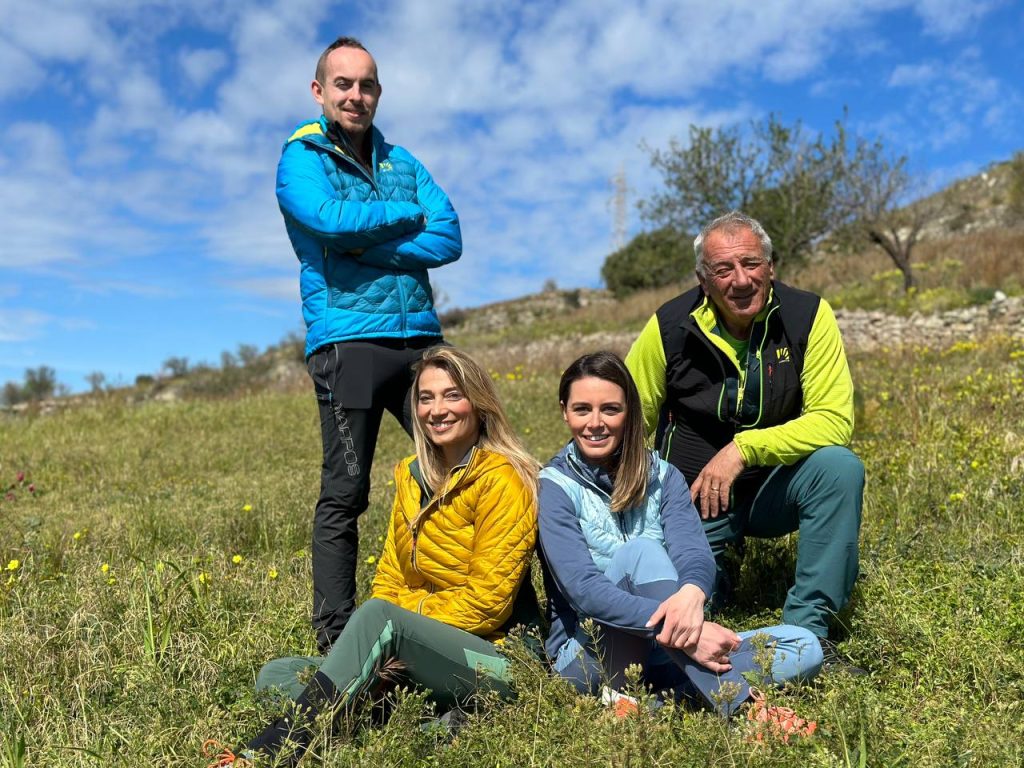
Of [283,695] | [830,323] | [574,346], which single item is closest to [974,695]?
[830,323]

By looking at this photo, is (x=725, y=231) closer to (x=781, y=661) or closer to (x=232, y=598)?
(x=781, y=661)

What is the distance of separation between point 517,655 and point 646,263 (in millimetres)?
26478

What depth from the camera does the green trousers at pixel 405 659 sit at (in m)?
2.36

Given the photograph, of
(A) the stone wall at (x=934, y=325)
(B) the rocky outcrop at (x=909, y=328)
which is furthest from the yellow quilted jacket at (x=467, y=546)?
(A) the stone wall at (x=934, y=325)

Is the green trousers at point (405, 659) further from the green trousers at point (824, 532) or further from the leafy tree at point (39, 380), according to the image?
the leafy tree at point (39, 380)

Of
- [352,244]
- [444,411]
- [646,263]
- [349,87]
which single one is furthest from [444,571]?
[646,263]

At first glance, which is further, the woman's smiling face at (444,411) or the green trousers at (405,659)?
the woman's smiling face at (444,411)

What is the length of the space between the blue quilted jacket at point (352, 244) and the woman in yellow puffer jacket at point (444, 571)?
40cm

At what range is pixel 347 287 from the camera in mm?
3350

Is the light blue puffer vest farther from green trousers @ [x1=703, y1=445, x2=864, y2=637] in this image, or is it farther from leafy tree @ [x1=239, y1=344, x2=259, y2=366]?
leafy tree @ [x1=239, y1=344, x2=259, y2=366]

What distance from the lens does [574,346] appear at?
1577 centimetres

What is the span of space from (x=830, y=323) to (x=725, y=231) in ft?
1.95

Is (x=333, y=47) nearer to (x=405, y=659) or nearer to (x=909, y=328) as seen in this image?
(x=405, y=659)

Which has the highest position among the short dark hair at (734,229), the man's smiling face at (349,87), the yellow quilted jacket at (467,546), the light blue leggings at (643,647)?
the man's smiling face at (349,87)
